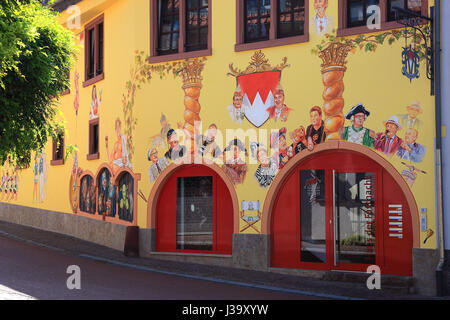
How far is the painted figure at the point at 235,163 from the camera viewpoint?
1530 cm

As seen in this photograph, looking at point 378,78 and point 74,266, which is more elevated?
point 378,78

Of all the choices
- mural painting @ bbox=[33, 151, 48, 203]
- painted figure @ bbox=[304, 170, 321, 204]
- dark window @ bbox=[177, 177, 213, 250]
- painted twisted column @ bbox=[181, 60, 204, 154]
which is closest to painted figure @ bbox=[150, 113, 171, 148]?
painted twisted column @ bbox=[181, 60, 204, 154]

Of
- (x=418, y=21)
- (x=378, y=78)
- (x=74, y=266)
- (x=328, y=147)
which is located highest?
(x=418, y=21)

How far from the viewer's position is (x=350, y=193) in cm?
1391

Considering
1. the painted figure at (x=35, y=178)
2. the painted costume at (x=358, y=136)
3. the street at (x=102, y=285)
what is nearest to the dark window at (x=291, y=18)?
the painted costume at (x=358, y=136)

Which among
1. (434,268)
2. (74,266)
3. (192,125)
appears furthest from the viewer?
(192,125)

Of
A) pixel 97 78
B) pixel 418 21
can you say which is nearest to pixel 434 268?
pixel 418 21

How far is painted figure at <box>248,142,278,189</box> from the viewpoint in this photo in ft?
48.7

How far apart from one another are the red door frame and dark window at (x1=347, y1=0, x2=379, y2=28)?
268 cm

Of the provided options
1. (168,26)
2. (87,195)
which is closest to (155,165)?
(168,26)

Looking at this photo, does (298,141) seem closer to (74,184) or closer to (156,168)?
(156,168)

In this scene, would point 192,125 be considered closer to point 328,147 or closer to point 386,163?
point 328,147

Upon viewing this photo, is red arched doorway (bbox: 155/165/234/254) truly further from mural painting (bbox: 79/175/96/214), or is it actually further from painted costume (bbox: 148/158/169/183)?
mural painting (bbox: 79/175/96/214)

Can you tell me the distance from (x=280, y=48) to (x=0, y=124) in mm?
6778
